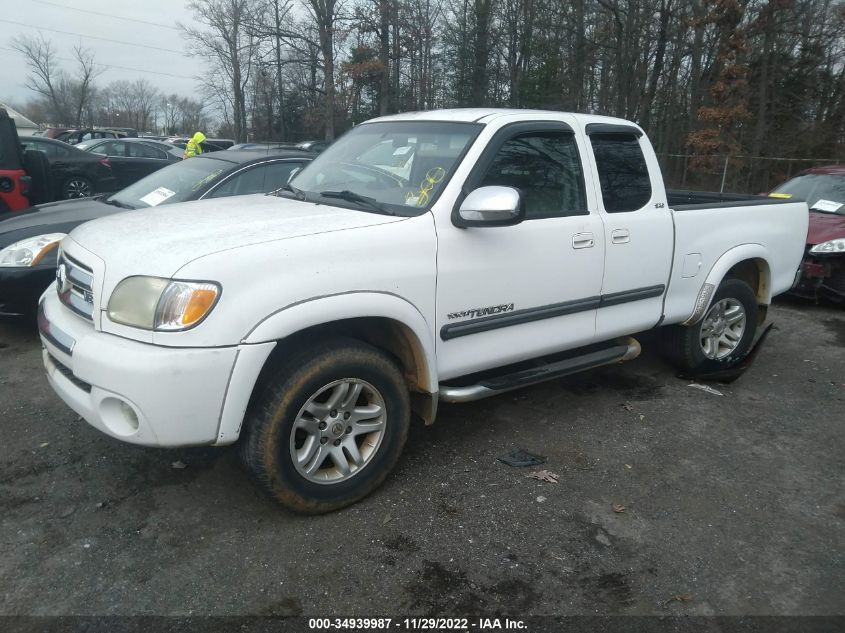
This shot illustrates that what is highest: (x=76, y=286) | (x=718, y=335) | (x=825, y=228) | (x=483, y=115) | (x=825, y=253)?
(x=483, y=115)

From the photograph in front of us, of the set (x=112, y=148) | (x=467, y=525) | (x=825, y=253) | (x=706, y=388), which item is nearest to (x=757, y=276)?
(x=706, y=388)

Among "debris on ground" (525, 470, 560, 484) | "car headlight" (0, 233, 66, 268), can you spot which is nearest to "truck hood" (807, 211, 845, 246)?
"debris on ground" (525, 470, 560, 484)

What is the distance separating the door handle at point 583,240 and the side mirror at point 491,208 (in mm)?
702

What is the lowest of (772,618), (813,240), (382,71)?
(772,618)

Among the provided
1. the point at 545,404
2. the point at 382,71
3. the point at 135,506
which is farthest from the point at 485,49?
the point at 135,506

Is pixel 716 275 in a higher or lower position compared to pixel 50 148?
lower

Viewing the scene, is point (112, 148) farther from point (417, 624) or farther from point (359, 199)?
point (417, 624)

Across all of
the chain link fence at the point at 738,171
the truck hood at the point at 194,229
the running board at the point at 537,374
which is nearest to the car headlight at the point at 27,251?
the truck hood at the point at 194,229

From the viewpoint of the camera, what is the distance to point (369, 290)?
119 inches

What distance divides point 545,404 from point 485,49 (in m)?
25.0

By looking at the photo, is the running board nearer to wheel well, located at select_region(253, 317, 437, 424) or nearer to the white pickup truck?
the white pickup truck

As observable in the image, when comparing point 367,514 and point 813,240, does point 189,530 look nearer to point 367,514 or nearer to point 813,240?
point 367,514

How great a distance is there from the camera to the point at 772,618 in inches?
103

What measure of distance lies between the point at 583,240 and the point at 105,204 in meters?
4.54
